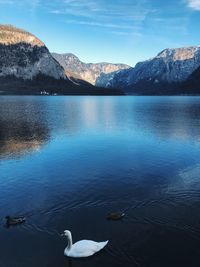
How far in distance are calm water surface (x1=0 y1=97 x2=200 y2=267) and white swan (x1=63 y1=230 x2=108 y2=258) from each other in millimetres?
547

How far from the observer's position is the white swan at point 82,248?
90.1 ft

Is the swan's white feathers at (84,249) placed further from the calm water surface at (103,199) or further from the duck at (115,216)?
the duck at (115,216)

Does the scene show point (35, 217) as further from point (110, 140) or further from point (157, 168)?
point (110, 140)

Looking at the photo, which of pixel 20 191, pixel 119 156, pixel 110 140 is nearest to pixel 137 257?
pixel 20 191

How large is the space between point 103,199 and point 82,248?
13093 millimetres

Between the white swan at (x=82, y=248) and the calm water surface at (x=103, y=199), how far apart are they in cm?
55

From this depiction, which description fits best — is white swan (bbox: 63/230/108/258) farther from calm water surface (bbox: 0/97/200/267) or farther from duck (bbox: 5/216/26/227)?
duck (bbox: 5/216/26/227)

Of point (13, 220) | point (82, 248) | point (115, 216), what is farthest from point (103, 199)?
point (82, 248)

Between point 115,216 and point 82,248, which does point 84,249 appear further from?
point 115,216

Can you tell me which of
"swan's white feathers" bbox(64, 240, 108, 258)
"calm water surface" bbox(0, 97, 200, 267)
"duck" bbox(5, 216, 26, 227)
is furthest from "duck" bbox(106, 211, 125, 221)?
"duck" bbox(5, 216, 26, 227)

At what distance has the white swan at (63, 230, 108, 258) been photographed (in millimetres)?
27469

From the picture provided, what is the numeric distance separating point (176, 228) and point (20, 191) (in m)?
20.0

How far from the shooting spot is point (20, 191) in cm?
4397

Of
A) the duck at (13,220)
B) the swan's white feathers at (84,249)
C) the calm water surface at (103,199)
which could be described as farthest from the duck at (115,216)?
the duck at (13,220)
